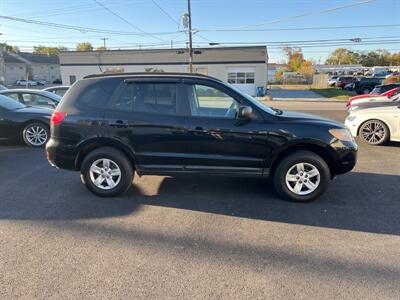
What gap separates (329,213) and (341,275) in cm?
139

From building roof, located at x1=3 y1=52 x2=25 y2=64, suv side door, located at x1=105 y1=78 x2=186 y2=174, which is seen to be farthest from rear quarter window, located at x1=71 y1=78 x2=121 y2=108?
building roof, located at x1=3 y1=52 x2=25 y2=64

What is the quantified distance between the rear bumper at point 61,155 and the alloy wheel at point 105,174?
332 millimetres

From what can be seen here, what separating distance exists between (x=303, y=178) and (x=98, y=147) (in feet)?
10.2

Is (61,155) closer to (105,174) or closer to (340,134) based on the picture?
(105,174)

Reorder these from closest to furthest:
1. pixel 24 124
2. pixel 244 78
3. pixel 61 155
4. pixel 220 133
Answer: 1. pixel 220 133
2. pixel 61 155
3. pixel 24 124
4. pixel 244 78

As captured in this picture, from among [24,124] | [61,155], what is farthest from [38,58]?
[61,155]

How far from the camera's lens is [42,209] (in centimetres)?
426

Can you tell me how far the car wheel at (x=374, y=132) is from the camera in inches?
320

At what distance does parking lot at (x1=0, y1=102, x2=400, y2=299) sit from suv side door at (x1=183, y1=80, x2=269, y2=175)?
1.84 ft

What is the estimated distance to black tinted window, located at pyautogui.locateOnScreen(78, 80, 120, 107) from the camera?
452 centimetres

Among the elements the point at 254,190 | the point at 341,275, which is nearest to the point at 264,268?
the point at 341,275

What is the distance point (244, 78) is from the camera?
36.3 metres

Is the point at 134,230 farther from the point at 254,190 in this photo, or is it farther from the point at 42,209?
the point at 254,190

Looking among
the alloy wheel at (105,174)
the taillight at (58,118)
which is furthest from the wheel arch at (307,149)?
the taillight at (58,118)
